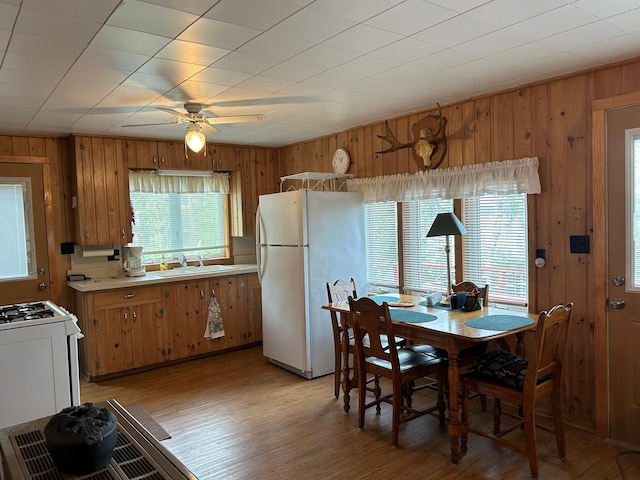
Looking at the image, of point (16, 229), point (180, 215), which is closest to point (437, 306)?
point (180, 215)

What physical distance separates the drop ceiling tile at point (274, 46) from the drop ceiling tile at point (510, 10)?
852 millimetres

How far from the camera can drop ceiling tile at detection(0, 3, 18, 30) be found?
191 centimetres

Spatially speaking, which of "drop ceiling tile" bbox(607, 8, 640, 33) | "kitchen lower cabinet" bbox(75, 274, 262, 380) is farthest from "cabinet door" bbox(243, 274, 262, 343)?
"drop ceiling tile" bbox(607, 8, 640, 33)

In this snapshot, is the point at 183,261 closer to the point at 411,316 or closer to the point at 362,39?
the point at 411,316

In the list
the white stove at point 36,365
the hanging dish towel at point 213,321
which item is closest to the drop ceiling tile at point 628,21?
the white stove at point 36,365

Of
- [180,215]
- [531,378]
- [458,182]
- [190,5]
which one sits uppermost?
[190,5]

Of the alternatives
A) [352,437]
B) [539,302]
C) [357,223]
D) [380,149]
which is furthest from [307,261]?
[539,302]

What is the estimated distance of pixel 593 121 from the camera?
3000 millimetres

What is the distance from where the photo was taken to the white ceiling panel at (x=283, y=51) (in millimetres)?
2041

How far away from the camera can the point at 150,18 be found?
205cm

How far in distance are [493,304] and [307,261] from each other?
162cm

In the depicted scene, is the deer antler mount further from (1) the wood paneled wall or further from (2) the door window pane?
(2) the door window pane

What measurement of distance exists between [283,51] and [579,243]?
Answer: 2.27 meters

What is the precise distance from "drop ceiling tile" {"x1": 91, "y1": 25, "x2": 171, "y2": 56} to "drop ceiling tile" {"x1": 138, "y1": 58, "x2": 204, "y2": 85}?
17 centimetres
